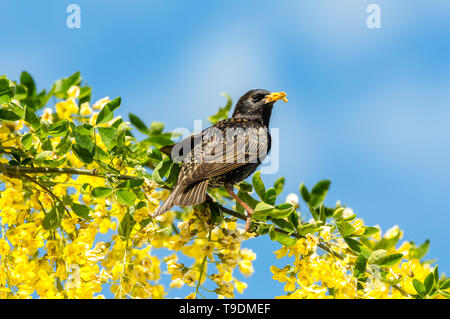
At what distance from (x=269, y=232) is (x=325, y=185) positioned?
1.46 feet

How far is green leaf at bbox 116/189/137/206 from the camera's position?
2.96 meters

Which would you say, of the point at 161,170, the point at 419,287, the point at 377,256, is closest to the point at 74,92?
the point at 161,170

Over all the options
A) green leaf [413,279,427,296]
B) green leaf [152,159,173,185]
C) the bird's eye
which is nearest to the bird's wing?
green leaf [152,159,173,185]

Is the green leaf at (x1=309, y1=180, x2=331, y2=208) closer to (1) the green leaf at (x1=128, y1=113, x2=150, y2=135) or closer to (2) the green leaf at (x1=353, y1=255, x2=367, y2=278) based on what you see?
(2) the green leaf at (x1=353, y1=255, x2=367, y2=278)

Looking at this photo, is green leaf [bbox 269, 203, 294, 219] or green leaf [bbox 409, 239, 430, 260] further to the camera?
green leaf [bbox 409, 239, 430, 260]

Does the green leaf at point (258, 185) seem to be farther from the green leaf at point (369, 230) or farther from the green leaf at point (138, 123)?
the green leaf at point (138, 123)

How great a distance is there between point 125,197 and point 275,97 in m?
1.94

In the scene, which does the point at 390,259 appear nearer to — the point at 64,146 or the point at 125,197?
the point at 125,197

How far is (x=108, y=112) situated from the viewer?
10.4 feet

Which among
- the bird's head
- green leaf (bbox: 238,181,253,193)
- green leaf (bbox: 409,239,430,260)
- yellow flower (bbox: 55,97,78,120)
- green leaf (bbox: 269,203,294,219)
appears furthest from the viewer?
the bird's head

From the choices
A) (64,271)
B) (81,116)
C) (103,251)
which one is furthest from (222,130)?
(64,271)

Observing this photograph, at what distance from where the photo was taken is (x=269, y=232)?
2973 millimetres

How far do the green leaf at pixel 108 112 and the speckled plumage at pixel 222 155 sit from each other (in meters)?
0.55
